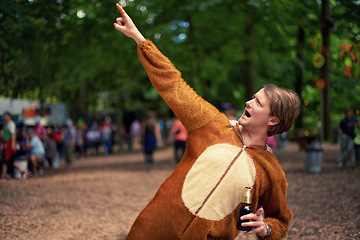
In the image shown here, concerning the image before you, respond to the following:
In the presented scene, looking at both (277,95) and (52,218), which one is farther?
(52,218)

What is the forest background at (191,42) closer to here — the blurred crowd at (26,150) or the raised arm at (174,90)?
the blurred crowd at (26,150)

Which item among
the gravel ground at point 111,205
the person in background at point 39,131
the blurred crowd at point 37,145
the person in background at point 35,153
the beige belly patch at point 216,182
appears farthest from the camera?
the person in background at point 39,131

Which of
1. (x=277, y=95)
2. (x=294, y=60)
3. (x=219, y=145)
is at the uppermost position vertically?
(x=294, y=60)

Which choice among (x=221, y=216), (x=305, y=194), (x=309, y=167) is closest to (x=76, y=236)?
(x=221, y=216)

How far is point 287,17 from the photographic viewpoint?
12102 mm

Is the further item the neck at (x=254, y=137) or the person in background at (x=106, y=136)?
the person in background at (x=106, y=136)

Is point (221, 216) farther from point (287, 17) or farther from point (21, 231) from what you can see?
point (287, 17)

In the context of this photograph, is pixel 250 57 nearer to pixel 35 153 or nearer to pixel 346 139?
pixel 346 139

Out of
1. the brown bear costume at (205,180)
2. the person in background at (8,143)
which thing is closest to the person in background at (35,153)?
the person in background at (8,143)

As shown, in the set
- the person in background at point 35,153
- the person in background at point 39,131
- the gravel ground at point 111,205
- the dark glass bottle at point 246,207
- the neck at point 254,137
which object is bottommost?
the gravel ground at point 111,205

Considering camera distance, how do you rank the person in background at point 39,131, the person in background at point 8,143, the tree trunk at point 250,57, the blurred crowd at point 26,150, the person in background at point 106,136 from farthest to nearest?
the person in background at point 106,136
the tree trunk at point 250,57
the person in background at point 39,131
the blurred crowd at point 26,150
the person in background at point 8,143

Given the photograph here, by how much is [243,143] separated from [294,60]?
644 inches

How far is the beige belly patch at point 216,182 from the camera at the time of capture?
2166 millimetres

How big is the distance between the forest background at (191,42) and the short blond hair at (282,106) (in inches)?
186
